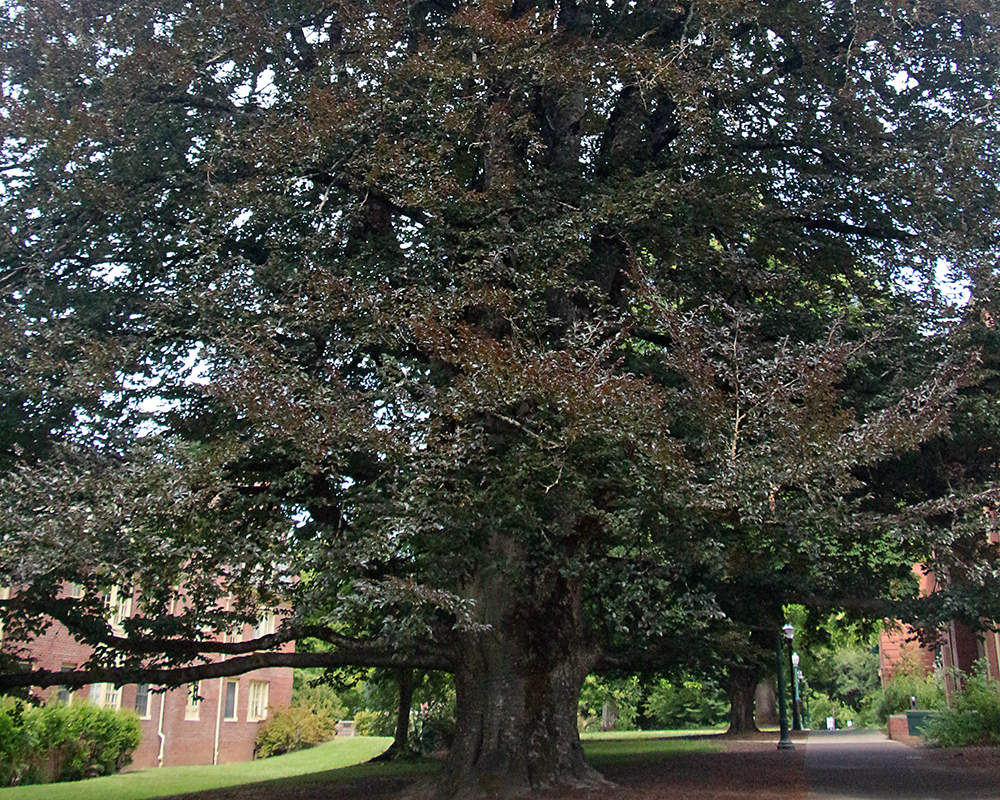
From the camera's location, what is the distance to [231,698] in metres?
32.7

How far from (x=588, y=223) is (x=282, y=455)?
4.55m

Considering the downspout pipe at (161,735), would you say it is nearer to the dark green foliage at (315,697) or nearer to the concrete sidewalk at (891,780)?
the dark green foliage at (315,697)

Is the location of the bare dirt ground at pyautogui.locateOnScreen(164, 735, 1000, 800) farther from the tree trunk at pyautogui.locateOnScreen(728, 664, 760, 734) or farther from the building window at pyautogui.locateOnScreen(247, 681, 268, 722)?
the building window at pyautogui.locateOnScreen(247, 681, 268, 722)

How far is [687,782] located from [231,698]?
2283 cm

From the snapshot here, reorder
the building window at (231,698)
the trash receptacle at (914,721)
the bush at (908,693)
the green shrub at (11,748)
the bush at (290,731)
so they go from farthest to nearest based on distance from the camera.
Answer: the bush at (290,731), the building window at (231,698), the bush at (908,693), the trash receptacle at (914,721), the green shrub at (11,748)

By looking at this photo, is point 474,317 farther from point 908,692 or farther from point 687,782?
point 908,692

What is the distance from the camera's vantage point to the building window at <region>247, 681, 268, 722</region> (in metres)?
33.5

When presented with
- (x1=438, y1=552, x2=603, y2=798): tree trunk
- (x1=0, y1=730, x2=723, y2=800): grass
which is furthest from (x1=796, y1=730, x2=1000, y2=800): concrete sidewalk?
(x1=0, y1=730, x2=723, y2=800): grass

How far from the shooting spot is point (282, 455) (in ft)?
33.6

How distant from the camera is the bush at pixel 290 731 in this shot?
33.8 metres

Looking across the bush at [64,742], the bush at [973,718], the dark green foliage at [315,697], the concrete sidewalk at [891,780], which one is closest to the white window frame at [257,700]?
the dark green foliage at [315,697]

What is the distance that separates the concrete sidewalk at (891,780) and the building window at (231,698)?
20146 millimetres

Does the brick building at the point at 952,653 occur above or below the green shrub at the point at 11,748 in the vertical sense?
above

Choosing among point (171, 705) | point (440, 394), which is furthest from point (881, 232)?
point (171, 705)
